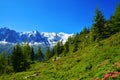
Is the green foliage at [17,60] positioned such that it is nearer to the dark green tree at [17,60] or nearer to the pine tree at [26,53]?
the dark green tree at [17,60]

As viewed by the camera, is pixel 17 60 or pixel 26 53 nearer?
pixel 17 60

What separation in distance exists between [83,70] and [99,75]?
7.23 meters

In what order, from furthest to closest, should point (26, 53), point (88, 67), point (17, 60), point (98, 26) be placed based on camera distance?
1. point (26, 53)
2. point (17, 60)
3. point (98, 26)
4. point (88, 67)

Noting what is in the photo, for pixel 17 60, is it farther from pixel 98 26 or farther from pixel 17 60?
pixel 98 26

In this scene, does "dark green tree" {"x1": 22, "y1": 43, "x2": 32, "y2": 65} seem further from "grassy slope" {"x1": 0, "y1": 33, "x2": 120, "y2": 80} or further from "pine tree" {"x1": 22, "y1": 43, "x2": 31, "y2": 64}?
"grassy slope" {"x1": 0, "y1": 33, "x2": 120, "y2": 80}

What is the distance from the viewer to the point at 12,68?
250ft

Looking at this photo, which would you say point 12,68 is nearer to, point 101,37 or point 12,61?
point 12,61

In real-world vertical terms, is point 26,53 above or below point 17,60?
above

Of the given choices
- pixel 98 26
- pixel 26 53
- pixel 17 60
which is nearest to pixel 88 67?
pixel 98 26

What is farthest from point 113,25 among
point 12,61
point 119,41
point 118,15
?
point 12,61

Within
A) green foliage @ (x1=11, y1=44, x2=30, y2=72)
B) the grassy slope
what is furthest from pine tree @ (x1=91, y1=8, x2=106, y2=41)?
green foliage @ (x1=11, y1=44, x2=30, y2=72)

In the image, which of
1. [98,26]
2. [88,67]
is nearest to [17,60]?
[98,26]

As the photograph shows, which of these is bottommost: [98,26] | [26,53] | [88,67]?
[88,67]

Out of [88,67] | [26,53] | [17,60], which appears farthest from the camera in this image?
[26,53]
